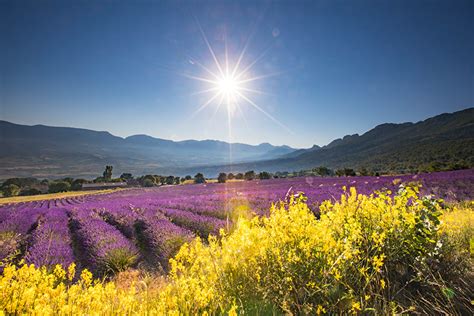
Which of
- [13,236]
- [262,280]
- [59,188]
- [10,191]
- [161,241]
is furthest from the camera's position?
[59,188]

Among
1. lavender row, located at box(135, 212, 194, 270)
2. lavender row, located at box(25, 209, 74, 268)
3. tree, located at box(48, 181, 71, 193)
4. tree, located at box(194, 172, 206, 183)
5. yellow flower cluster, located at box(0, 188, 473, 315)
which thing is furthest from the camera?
tree, located at box(194, 172, 206, 183)

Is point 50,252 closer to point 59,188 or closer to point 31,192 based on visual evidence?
point 59,188

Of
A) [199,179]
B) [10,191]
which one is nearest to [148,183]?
[199,179]

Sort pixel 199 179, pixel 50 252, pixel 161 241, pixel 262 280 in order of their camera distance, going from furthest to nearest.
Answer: pixel 199 179, pixel 161 241, pixel 50 252, pixel 262 280

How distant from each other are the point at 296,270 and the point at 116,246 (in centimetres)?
424

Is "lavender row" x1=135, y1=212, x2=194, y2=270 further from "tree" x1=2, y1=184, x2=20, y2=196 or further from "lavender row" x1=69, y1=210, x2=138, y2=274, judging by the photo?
"tree" x1=2, y1=184, x2=20, y2=196

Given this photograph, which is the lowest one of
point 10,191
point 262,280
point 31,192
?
point 31,192

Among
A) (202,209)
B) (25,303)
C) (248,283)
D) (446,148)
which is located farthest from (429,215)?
(446,148)

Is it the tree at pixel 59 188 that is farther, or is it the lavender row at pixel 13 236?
the tree at pixel 59 188

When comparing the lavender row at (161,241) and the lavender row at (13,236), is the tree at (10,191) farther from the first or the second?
the lavender row at (161,241)

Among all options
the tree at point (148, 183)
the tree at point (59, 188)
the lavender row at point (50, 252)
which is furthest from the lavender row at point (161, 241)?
the tree at point (59, 188)

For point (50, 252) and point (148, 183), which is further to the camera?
point (148, 183)

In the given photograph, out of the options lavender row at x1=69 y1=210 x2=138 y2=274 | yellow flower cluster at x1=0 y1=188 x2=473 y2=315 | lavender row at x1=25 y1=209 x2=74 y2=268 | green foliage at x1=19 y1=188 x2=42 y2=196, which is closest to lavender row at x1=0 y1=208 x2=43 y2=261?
lavender row at x1=25 y1=209 x2=74 y2=268

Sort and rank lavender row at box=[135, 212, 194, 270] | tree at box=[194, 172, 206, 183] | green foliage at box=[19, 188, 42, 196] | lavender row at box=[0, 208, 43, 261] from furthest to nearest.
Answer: tree at box=[194, 172, 206, 183] < green foliage at box=[19, 188, 42, 196] < lavender row at box=[135, 212, 194, 270] < lavender row at box=[0, 208, 43, 261]
